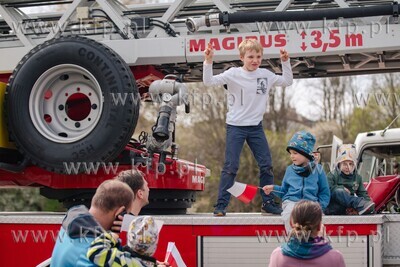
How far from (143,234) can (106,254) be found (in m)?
0.20

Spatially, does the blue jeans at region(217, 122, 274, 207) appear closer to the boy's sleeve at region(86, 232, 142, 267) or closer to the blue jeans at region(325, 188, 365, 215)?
the blue jeans at region(325, 188, 365, 215)

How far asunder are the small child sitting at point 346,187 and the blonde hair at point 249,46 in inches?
38.0

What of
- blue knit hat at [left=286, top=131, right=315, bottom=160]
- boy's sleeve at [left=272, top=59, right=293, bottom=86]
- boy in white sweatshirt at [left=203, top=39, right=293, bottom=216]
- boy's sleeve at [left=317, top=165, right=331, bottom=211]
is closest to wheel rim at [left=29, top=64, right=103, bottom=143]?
boy in white sweatshirt at [left=203, top=39, right=293, bottom=216]

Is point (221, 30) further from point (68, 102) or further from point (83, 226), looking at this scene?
point (83, 226)

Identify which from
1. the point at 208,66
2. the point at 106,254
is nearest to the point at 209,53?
the point at 208,66

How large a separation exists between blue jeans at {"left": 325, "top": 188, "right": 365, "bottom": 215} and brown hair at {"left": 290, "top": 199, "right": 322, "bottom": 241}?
1.71m

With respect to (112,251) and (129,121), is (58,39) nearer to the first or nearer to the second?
(129,121)

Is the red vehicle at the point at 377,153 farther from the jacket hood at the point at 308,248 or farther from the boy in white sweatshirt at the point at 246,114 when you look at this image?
the jacket hood at the point at 308,248

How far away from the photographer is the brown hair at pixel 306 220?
4.00 m

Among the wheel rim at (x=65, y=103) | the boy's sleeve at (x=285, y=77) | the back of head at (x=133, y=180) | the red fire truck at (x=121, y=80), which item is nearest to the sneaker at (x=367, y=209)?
the red fire truck at (x=121, y=80)

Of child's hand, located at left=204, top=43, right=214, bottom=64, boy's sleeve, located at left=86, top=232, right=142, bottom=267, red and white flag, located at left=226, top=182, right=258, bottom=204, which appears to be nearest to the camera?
boy's sleeve, located at left=86, top=232, right=142, bottom=267

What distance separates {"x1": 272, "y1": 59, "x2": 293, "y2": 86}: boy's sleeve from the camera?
589cm

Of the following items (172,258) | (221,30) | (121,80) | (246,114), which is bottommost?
(172,258)

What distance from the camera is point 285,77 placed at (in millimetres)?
5973
